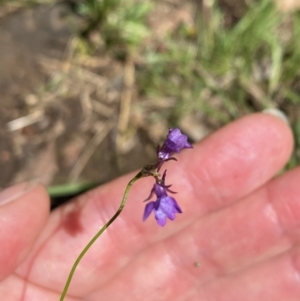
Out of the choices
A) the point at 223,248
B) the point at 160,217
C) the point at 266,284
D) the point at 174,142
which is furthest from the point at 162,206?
the point at 266,284

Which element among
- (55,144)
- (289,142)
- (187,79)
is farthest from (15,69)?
(289,142)

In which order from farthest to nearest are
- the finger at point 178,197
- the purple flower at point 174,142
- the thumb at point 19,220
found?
the finger at point 178,197 → the thumb at point 19,220 → the purple flower at point 174,142

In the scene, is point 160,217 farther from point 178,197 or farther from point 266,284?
point 266,284

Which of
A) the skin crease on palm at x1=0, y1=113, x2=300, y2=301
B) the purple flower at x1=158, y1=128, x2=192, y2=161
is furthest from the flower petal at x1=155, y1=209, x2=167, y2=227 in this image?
the skin crease on palm at x1=0, y1=113, x2=300, y2=301

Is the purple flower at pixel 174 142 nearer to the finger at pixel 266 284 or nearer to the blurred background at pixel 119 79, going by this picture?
the finger at pixel 266 284

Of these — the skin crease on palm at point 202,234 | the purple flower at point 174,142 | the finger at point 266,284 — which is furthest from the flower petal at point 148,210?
the finger at point 266,284

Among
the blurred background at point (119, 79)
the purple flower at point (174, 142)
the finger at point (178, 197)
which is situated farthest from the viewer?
the blurred background at point (119, 79)
